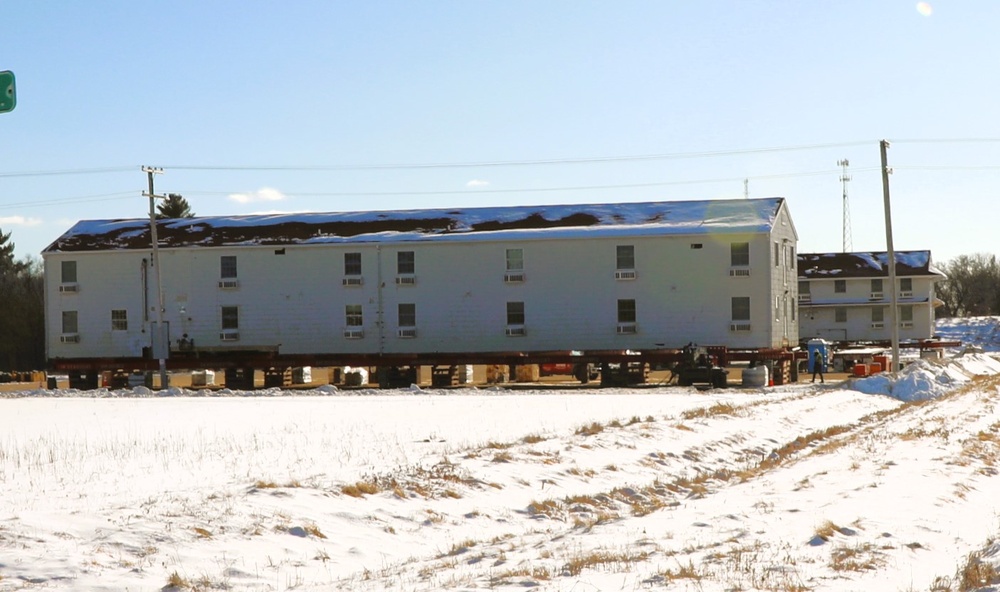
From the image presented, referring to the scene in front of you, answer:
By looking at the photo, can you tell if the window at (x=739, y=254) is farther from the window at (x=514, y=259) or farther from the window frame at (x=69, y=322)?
the window frame at (x=69, y=322)

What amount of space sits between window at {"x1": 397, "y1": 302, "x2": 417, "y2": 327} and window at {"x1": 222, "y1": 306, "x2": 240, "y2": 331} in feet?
24.9

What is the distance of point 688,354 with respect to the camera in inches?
1761

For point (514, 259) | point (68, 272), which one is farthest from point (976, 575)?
point (68, 272)

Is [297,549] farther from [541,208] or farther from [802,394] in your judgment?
[541,208]

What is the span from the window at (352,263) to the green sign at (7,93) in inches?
1565

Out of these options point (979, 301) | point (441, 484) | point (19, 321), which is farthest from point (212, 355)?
point (979, 301)

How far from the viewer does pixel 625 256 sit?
165 ft

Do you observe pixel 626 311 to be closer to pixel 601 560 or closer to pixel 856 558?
pixel 856 558

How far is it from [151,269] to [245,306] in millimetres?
4994

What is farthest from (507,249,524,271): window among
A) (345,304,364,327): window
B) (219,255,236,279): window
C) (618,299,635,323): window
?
(219,255,236,279): window

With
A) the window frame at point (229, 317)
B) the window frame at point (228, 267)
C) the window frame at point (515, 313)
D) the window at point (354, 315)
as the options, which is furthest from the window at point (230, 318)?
the window frame at point (515, 313)

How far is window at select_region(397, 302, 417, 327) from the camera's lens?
170ft

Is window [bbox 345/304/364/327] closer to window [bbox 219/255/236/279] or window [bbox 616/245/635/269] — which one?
window [bbox 219/255/236/279]

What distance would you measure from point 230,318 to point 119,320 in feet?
18.4
